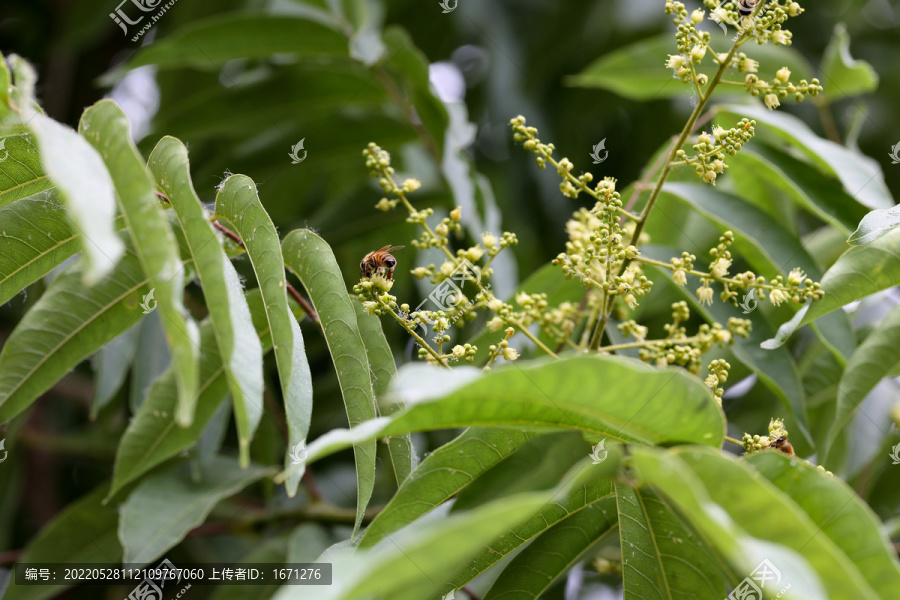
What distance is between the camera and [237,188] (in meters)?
1.03

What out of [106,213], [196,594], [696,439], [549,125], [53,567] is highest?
[106,213]

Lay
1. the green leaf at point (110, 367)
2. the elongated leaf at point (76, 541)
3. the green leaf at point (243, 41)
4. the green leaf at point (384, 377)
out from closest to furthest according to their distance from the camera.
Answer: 1. the green leaf at point (384, 377)
2. the green leaf at point (110, 367)
3. the elongated leaf at point (76, 541)
4. the green leaf at point (243, 41)

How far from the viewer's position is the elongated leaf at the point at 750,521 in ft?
1.97

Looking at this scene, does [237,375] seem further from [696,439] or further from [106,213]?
[696,439]

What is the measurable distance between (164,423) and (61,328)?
0.27 m

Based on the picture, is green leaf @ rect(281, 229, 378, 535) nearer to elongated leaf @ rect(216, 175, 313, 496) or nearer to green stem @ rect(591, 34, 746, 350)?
elongated leaf @ rect(216, 175, 313, 496)

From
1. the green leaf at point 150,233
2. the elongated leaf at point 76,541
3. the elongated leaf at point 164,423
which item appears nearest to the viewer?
the green leaf at point 150,233

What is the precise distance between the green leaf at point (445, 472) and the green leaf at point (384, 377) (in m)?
0.11

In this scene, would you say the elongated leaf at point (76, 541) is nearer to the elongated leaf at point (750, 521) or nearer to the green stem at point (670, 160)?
the green stem at point (670, 160)

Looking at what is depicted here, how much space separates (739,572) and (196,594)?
230 cm

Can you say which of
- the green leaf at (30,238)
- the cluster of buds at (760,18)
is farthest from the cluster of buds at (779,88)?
the green leaf at (30,238)

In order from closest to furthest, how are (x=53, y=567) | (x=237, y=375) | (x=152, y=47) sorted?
(x=237, y=375), (x=53, y=567), (x=152, y=47)

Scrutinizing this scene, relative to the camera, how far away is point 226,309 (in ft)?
2.61

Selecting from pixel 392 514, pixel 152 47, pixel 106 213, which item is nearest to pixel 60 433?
pixel 152 47
